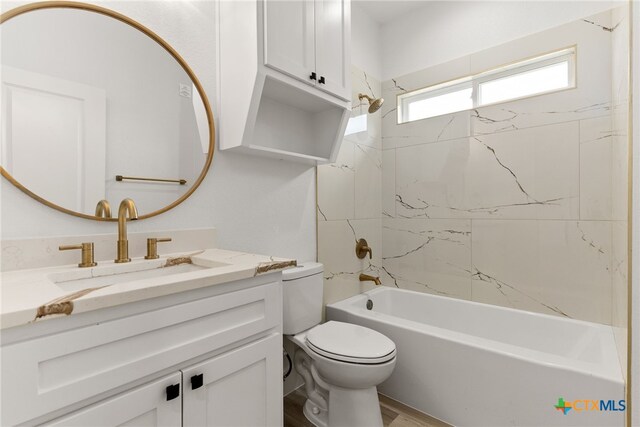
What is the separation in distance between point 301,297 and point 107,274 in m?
0.95

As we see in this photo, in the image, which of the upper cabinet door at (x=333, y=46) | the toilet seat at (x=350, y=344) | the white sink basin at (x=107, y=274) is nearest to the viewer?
the white sink basin at (x=107, y=274)

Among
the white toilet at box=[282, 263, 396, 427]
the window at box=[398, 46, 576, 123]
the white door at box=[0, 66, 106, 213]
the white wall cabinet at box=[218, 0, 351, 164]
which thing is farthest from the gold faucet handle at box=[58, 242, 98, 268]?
the window at box=[398, 46, 576, 123]

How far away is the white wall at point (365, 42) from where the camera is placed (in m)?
2.52

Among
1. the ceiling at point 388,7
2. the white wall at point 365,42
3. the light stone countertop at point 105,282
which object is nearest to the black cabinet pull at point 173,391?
the light stone countertop at point 105,282

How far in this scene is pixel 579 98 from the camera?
1.92m

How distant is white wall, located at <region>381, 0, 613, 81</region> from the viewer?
2039mm

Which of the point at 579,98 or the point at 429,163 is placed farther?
the point at 429,163

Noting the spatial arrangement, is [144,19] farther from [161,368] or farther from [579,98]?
[579,98]

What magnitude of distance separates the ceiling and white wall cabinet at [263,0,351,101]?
94cm

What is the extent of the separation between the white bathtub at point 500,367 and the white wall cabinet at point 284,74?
1.23m

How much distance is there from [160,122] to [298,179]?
877 mm

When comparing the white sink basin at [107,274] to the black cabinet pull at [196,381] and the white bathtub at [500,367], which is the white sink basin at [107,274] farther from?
the white bathtub at [500,367]

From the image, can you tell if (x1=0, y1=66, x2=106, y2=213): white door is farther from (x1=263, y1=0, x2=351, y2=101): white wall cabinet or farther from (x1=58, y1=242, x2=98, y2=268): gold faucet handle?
(x1=263, y1=0, x2=351, y2=101): white wall cabinet

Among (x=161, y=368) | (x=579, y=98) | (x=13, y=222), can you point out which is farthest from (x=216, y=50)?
(x=579, y=98)
